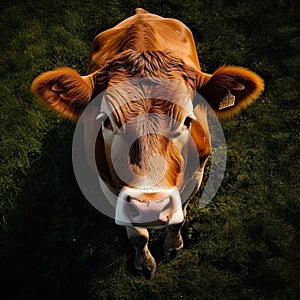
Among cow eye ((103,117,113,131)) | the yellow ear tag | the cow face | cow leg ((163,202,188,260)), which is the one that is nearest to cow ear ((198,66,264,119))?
the yellow ear tag

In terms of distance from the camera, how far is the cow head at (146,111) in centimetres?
316

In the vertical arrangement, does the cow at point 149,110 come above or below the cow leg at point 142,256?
above

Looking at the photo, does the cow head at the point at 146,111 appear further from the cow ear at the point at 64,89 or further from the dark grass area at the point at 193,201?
the dark grass area at the point at 193,201

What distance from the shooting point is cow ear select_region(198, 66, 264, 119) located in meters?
3.49

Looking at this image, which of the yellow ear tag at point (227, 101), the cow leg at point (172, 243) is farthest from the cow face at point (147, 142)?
the cow leg at point (172, 243)

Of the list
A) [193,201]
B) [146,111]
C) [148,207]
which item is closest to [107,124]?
[146,111]

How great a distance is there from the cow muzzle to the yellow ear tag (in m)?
0.73

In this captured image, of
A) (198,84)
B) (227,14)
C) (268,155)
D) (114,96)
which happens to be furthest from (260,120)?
(114,96)

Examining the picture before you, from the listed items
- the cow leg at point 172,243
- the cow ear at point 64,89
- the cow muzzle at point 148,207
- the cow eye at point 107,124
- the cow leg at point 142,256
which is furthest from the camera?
the cow leg at point 172,243

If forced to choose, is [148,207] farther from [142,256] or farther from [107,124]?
[142,256]

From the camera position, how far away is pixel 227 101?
364cm

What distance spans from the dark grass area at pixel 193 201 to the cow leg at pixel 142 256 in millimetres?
80

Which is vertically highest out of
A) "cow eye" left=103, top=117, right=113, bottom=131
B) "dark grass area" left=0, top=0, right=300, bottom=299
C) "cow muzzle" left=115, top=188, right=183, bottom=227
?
"cow eye" left=103, top=117, right=113, bottom=131

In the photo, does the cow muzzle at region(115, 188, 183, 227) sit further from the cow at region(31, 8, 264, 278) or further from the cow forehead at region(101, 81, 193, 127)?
the cow forehead at region(101, 81, 193, 127)
